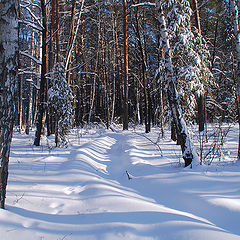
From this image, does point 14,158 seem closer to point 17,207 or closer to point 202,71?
point 17,207

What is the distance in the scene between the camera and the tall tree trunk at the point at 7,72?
230 cm

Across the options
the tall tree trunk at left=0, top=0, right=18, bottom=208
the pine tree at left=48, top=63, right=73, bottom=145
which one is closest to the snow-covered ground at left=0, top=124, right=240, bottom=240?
the tall tree trunk at left=0, top=0, right=18, bottom=208

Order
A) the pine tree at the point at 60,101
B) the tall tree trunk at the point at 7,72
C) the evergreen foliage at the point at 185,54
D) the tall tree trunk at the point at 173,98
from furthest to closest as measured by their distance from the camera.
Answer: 1. the pine tree at the point at 60,101
2. the evergreen foliage at the point at 185,54
3. the tall tree trunk at the point at 173,98
4. the tall tree trunk at the point at 7,72

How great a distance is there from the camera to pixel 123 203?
8.91 ft

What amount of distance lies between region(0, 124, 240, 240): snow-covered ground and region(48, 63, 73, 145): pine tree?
3.02 m

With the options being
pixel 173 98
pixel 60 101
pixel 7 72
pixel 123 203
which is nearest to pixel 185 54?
pixel 173 98

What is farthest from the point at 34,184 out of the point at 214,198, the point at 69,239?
the point at 214,198

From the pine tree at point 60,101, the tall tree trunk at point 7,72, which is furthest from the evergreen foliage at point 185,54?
the tall tree trunk at point 7,72

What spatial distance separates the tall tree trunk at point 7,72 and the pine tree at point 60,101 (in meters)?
5.30

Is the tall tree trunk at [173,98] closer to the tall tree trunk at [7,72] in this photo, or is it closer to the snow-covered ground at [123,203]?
the snow-covered ground at [123,203]

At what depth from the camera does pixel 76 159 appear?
5285 mm

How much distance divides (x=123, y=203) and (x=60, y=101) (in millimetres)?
5835

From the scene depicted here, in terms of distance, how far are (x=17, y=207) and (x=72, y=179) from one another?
1388mm

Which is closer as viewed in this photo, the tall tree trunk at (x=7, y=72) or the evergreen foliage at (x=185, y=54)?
the tall tree trunk at (x=7, y=72)
